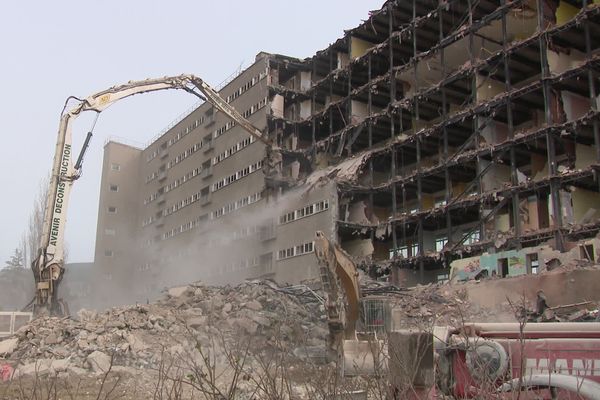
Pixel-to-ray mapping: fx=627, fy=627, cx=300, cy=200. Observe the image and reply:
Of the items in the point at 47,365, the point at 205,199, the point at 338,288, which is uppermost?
the point at 205,199

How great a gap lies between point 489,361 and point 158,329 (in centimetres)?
1614

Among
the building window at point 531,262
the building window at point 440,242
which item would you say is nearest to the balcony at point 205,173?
the building window at point 440,242

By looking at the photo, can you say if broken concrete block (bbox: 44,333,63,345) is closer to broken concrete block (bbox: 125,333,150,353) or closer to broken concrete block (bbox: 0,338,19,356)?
broken concrete block (bbox: 0,338,19,356)

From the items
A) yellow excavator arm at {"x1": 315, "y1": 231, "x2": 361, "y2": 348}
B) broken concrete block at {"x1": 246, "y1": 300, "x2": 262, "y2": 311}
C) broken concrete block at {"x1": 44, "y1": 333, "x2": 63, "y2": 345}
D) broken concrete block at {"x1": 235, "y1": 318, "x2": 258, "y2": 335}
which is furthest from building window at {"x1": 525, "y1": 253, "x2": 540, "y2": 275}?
broken concrete block at {"x1": 44, "y1": 333, "x2": 63, "y2": 345}

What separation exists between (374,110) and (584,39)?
53.9 ft

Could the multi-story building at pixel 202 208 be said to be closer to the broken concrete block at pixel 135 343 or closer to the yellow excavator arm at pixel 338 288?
the broken concrete block at pixel 135 343

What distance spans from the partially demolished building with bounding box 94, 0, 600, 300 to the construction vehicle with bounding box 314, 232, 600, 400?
72.7 feet

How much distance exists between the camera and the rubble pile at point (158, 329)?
18000 millimetres

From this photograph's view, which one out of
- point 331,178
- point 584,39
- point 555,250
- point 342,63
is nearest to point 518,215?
point 555,250

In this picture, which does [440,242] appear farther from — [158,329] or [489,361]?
[489,361]

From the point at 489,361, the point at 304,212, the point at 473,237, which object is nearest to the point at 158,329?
the point at 489,361

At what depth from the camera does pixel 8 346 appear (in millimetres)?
19422

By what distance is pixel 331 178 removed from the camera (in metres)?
41.4

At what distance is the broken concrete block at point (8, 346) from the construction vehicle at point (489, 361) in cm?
1607
